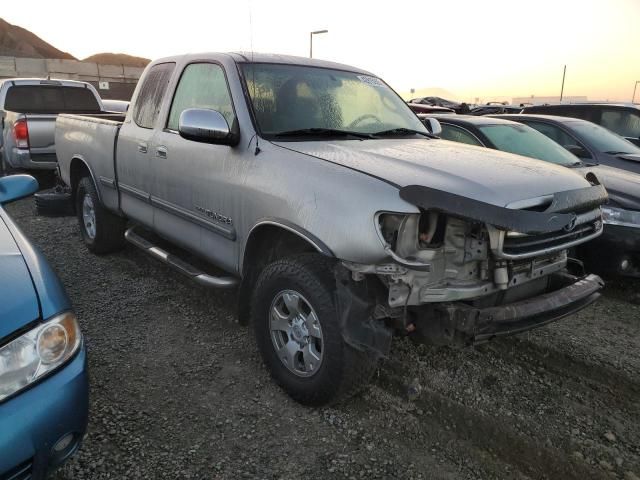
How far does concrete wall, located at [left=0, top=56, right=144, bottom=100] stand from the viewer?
1188 inches

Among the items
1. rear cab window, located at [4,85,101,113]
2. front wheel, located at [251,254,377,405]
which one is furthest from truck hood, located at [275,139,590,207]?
rear cab window, located at [4,85,101,113]

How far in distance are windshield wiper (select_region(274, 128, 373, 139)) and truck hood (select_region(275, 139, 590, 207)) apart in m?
0.11

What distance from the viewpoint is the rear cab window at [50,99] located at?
8633 millimetres

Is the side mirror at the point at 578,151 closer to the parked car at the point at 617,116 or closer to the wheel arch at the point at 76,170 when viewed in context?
the parked car at the point at 617,116

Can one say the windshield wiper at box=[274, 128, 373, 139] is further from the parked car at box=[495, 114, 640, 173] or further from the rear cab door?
the parked car at box=[495, 114, 640, 173]

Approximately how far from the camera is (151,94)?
440 cm

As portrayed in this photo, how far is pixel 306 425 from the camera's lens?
109 inches

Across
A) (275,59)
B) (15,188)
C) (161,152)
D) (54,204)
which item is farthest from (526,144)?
(54,204)

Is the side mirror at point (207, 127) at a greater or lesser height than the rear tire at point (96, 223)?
greater

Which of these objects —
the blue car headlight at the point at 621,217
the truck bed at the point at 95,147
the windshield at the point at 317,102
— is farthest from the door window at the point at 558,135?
the truck bed at the point at 95,147

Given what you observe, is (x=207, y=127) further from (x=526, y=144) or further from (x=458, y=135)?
(x=526, y=144)

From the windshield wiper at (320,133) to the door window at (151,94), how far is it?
1.53 m

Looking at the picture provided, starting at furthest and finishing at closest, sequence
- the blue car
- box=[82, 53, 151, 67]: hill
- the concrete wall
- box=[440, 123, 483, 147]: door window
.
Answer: box=[82, 53, 151, 67]: hill
the concrete wall
box=[440, 123, 483, 147]: door window
the blue car

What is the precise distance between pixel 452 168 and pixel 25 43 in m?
76.3
